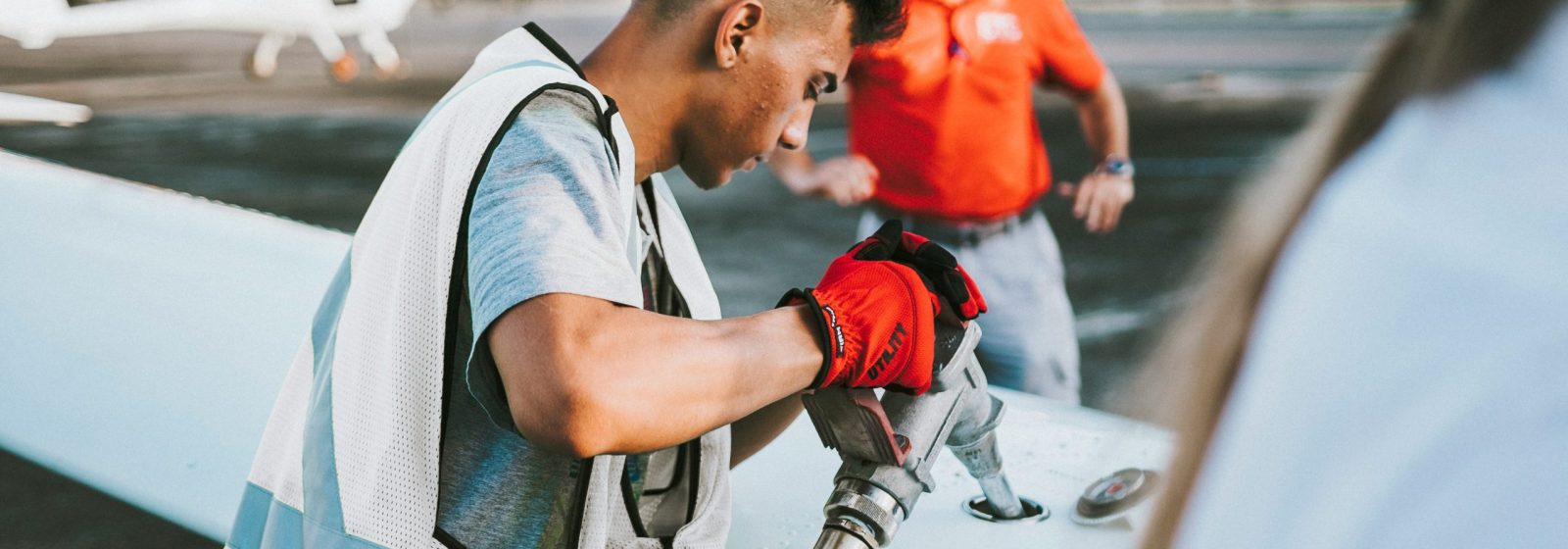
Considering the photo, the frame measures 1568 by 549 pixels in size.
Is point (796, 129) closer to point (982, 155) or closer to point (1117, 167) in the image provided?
point (982, 155)

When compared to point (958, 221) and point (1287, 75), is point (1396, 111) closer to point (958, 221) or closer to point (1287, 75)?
point (958, 221)

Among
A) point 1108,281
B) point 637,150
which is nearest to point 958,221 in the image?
point 637,150

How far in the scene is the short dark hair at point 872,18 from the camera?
1397 millimetres

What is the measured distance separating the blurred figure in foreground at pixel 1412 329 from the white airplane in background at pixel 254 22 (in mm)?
14310

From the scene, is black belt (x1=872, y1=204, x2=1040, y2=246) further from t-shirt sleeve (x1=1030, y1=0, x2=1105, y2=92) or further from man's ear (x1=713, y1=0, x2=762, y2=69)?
man's ear (x1=713, y1=0, x2=762, y2=69)

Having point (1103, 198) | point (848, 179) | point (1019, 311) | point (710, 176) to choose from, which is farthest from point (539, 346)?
point (1103, 198)

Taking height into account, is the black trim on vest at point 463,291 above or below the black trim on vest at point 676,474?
above

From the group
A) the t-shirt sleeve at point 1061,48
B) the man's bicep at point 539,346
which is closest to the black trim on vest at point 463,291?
the man's bicep at point 539,346

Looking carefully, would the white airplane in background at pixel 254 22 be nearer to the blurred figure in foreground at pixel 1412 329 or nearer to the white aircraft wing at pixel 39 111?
the white aircraft wing at pixel 39 111

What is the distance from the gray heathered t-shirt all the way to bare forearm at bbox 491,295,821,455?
0.08 ft

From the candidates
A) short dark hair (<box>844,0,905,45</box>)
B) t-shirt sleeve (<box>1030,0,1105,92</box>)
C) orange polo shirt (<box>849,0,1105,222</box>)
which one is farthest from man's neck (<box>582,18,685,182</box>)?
t-shirt sleeve (<box>1030,0,1105,92</box>)

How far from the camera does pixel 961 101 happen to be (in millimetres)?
2750

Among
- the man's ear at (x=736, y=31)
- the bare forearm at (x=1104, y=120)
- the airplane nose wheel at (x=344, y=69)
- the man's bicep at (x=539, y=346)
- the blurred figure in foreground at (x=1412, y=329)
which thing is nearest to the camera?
the blurred figure in foreground at (x=1412, y=329)

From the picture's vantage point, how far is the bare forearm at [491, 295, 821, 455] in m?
0.93
